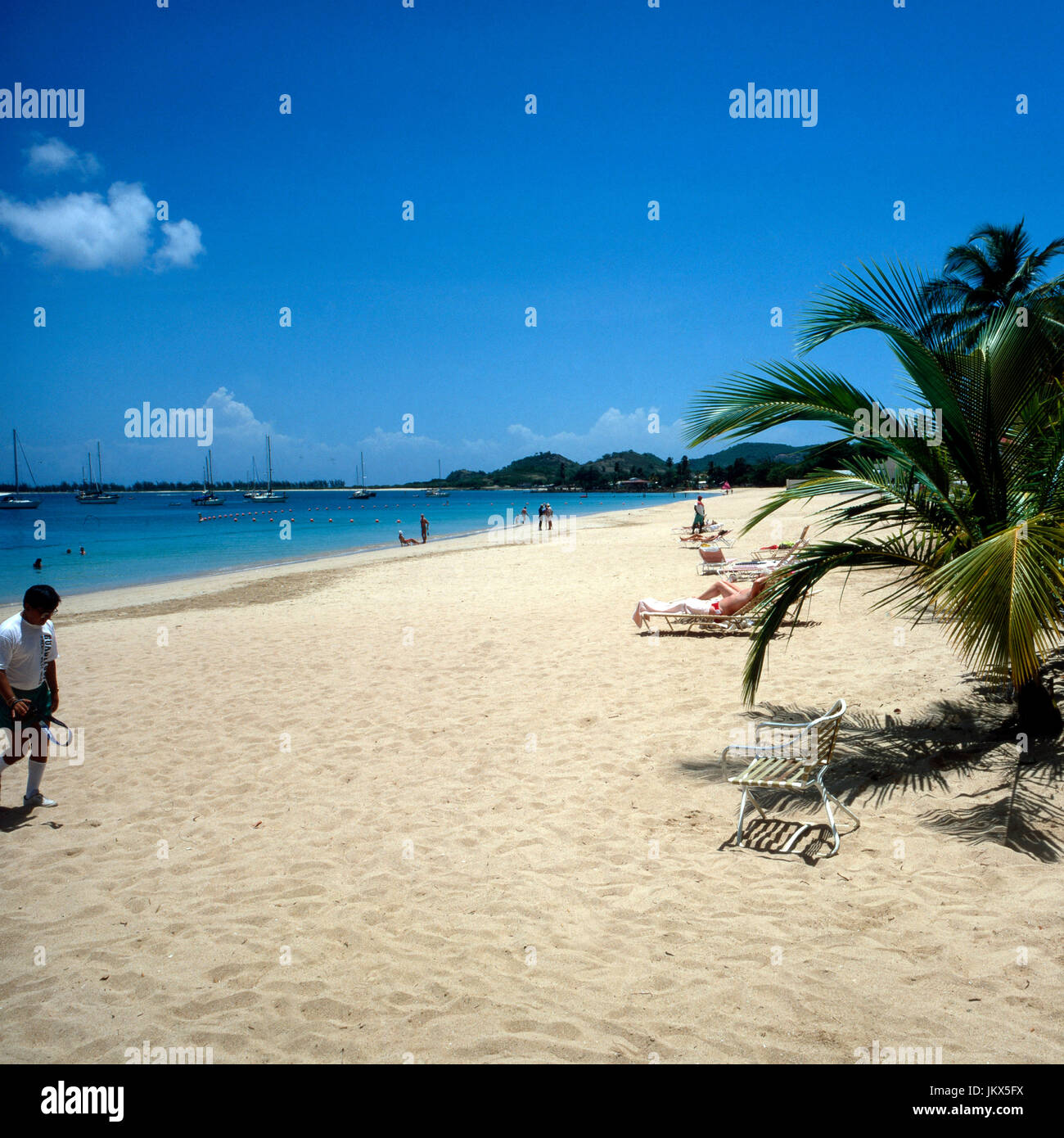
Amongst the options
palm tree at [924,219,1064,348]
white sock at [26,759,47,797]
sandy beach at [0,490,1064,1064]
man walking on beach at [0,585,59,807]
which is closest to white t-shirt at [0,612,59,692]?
man walking on beach at [0,585,59,807]

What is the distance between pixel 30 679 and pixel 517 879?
3436 mm

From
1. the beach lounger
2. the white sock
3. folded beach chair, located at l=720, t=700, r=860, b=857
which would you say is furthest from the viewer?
the beach lounger

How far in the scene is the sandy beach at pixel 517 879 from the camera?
283 centimetres

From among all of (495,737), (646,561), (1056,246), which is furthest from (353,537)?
(495,737)

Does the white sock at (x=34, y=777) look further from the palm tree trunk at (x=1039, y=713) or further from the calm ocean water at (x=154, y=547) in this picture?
the calm ocean water at (x=154, y=547)

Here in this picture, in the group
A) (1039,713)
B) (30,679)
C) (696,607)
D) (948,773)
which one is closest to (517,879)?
(948,773)

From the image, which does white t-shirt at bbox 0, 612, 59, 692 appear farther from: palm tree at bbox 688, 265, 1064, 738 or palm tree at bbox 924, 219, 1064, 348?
palm tree at bbox 924, 219, 1064, 348

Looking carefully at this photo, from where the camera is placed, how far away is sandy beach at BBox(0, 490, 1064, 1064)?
283 centimetres

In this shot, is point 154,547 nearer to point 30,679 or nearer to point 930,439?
point 30,679

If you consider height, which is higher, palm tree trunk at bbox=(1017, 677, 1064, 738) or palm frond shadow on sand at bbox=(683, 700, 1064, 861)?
palm tree trunk at bbox=(1017, 677, 1064, 738)

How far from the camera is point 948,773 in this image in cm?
489

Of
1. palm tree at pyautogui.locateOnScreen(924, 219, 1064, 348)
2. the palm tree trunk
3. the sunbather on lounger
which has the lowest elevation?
the palm tree trunk
